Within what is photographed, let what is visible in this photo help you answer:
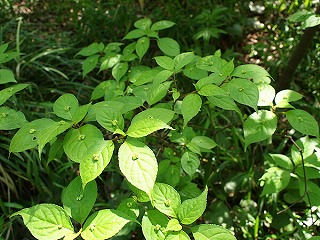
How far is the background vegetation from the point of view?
2377 millimetres

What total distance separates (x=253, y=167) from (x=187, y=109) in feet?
4.27

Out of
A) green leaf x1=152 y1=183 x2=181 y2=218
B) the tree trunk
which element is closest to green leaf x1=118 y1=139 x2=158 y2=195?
green leaf x1=152 y1=183 x2=181 y2=218

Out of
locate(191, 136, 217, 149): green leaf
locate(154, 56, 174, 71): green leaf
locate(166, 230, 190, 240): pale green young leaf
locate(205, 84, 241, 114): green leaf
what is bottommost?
locate(191, 136, 217, 149): green leaf

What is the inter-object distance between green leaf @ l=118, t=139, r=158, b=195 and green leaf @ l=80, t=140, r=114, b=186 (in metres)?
0.05

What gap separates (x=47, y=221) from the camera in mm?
1187

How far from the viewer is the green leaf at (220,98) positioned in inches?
56.6

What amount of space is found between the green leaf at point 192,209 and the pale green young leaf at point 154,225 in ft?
0.19

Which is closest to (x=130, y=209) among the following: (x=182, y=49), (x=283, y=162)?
(x=283, y=162)

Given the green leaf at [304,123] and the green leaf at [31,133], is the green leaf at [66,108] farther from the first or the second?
the green leaf at [304,123]

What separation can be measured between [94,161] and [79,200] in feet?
0.60

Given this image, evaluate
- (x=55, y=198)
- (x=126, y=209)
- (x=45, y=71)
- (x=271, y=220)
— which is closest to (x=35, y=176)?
(x=55, y=198)

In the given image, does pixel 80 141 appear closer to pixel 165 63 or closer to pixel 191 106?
pixel 191 106

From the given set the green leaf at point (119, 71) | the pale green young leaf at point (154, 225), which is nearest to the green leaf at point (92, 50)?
the green leaf at point (119, 71)

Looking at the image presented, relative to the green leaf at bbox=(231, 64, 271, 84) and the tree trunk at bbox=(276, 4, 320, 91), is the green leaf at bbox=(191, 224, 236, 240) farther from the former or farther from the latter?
the tree trunk at bbox=(276, 4, 320, 91)
